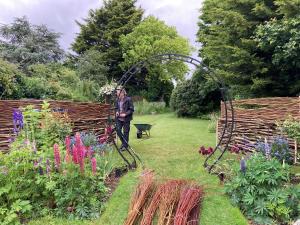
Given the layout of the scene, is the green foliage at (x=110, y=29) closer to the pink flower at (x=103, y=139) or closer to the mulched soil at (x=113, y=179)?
the pink flower at (x=103, y=139)

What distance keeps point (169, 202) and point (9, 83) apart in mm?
6824

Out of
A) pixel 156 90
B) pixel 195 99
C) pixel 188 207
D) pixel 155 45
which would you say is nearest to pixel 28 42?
pixel 155 45

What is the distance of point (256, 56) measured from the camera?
922cm

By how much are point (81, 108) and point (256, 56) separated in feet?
20.1

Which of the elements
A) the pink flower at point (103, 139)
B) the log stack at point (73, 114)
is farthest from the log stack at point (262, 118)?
the log stack at point (73, 114)

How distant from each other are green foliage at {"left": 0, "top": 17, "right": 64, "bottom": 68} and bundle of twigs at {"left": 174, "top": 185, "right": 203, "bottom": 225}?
1823 cm

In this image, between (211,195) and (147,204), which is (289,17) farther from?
(147,204)

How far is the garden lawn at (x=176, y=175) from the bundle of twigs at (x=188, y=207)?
0.37 feet

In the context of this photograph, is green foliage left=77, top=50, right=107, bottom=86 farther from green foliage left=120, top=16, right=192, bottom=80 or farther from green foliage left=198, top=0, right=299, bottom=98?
green foliage left=198, top=0, right=299, bottom=98

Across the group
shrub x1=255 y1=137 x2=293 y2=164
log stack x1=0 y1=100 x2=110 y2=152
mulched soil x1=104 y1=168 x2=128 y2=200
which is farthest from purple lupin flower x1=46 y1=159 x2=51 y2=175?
shrub x1=255 y1=137 x2=293 y2=164

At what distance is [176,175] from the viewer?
15.4 ft

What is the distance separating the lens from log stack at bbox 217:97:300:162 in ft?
17.0

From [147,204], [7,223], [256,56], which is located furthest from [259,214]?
[256,56]

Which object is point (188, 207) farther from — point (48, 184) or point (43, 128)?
point (43, 128)
